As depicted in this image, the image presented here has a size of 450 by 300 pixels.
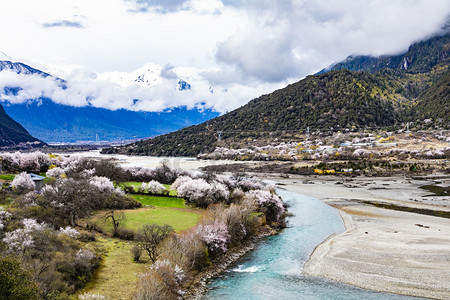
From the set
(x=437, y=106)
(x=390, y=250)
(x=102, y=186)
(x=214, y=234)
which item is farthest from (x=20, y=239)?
(x=437, y=106)

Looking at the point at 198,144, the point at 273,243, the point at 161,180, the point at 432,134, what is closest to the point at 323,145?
the point at 432,134

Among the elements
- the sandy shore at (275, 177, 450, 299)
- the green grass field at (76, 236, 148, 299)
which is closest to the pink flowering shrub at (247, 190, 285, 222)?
the sandy shore at (275, 177, 450, 299)

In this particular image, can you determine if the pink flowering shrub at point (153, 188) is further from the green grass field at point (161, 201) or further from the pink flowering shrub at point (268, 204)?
the pink flowering shrub at point (268, 204)

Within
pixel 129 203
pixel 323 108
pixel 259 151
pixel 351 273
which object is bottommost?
pixel 351 273

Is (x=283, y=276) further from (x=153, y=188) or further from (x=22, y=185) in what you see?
(x=22, y=185)

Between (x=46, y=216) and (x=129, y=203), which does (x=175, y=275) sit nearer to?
(x=46, y=216)

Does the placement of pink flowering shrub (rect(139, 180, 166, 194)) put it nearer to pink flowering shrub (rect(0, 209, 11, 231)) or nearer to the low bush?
the low bush

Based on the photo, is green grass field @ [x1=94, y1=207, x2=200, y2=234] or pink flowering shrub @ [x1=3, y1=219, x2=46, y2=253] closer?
pink flowering shrub @ [x1=3, y1=219, x2=46, y2=253]
